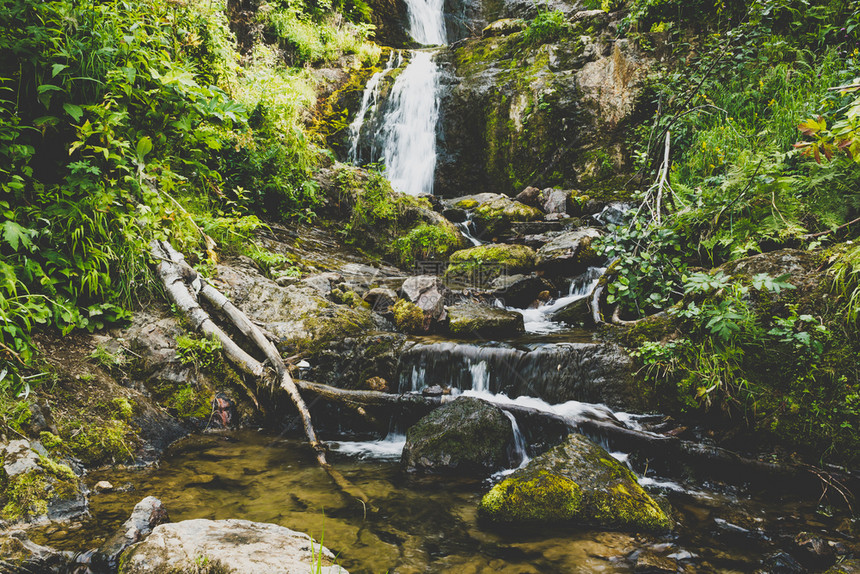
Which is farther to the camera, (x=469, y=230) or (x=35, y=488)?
(x=469, y=230)

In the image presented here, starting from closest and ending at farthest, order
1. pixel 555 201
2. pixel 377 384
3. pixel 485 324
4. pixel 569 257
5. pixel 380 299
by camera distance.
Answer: pixel 377 384 < pixel 485 324 < pixel 380 299 < pixel 569 257 < pixel 555 201

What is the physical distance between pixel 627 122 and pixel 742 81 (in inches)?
160

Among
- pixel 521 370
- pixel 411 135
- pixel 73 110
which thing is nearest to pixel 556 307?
pixel 521 370

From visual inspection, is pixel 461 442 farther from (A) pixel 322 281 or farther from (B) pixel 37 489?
(A) pixel 322 281

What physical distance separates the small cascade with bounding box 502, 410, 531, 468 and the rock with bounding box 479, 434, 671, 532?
2.40 feet

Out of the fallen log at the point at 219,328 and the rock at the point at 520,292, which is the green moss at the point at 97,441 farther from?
the rock at the point at 520,292

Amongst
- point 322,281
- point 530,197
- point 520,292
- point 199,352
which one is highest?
point 530,197

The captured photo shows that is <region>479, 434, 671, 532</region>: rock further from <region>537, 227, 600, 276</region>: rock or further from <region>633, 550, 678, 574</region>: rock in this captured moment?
<region>537, 227, 600, 276</region>: rock

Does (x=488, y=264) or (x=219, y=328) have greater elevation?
(x=488, y=264)

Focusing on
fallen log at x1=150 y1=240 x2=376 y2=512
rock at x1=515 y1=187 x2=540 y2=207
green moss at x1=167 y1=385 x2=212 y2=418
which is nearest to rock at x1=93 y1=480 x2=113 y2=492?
green moss at x1=167 y1=385 x2=212 y2=418

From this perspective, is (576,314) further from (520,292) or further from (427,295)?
(427,295)

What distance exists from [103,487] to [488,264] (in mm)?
6270

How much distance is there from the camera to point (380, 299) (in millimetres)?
6234

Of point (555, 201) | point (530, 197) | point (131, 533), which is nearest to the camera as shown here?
point (131, 533)
